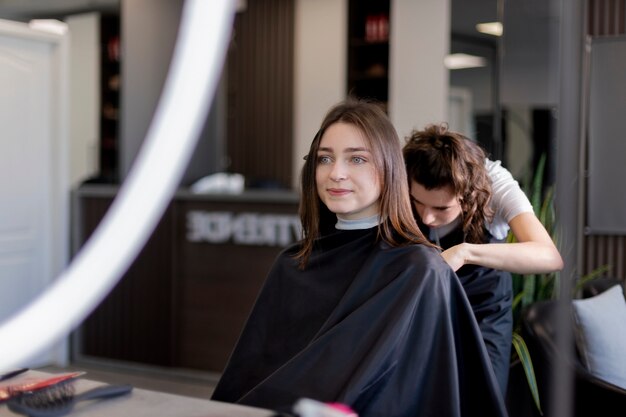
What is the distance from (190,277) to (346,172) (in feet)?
10.3

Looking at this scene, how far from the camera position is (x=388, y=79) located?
21.9ft

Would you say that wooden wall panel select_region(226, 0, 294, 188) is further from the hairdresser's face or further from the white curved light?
the white curved light

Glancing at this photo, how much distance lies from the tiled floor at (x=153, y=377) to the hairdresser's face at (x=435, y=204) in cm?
260

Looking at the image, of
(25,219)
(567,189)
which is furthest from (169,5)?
(567,189)

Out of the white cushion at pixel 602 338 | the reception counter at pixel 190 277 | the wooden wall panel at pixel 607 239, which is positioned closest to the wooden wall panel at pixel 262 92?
the reception counter at pixel 190 277

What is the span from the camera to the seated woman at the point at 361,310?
1.59 meters

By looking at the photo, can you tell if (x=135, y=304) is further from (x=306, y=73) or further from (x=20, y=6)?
(x=306, y=73)

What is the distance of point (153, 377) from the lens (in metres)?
4.72

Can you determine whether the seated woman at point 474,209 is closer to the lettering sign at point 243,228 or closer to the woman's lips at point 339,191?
the woman's lips at point 339,191

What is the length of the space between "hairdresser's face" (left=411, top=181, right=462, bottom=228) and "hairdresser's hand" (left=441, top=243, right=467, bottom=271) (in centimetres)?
21

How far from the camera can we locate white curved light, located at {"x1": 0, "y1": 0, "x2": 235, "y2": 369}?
0.92 metres

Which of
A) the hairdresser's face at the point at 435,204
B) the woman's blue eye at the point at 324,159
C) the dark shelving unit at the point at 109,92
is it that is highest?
the dark shelving unit at the point at 109,92

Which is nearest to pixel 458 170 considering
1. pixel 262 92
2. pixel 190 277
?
pixel 190 277

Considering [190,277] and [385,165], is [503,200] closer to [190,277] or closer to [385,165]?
[385,165]
